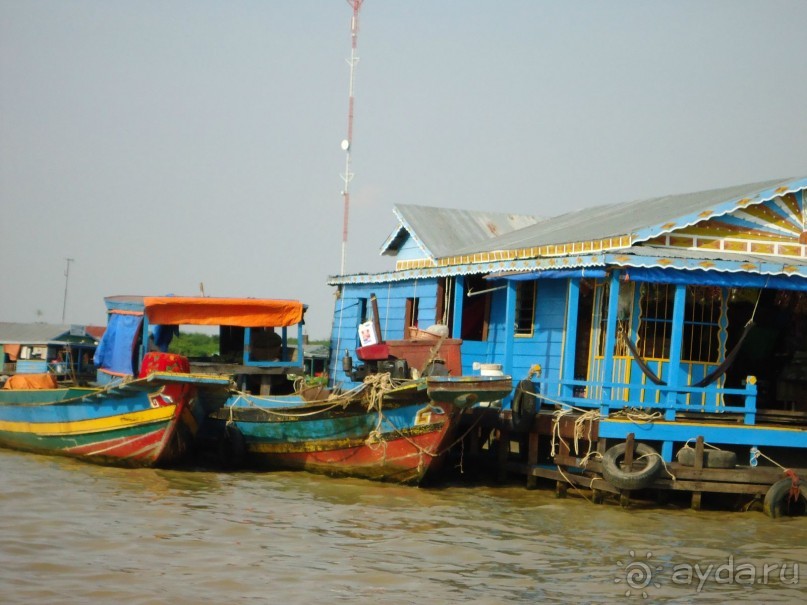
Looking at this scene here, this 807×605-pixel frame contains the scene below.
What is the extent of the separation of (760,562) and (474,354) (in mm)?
7618

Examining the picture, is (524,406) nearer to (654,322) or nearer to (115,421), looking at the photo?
(654,322)

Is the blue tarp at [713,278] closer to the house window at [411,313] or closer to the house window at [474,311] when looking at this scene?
the house window at [474,311]

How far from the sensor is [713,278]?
13555 mm

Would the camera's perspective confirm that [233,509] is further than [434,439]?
No

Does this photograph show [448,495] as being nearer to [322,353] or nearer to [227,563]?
[227,563]

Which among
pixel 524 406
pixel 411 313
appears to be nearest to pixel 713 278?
pixel 524 406

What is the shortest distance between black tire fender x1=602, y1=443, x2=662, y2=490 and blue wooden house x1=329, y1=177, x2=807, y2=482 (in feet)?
0.72

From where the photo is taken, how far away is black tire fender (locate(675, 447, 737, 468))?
12953 mm

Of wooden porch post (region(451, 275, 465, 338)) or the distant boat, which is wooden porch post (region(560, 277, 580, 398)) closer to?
wooden porch post (region(451, 275, 465, 338))

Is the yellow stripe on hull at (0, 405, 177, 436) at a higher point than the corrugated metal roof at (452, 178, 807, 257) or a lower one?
lower

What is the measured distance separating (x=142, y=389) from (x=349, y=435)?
3.02 m

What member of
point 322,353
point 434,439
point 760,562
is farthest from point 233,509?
point 322,353

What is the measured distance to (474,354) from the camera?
17.4 metres

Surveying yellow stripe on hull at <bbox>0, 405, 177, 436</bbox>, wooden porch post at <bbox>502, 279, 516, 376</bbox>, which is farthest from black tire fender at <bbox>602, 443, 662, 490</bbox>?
yellow stripe on hull at <bbox>0, 405, 177, 436</bbox>
